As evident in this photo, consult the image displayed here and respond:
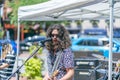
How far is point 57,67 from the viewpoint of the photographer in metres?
6.33

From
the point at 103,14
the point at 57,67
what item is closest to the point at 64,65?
A: the point at 57,67

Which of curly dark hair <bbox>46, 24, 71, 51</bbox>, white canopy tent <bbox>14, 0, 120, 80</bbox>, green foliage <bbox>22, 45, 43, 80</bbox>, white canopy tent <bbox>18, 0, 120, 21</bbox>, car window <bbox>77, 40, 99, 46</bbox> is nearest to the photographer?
curly dark hair <bbox>46, 24, 71, 51</bbox>

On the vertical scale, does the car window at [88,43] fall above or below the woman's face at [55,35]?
below

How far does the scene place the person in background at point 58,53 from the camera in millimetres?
6293

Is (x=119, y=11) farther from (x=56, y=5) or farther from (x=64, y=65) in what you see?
(x=64, y=65)

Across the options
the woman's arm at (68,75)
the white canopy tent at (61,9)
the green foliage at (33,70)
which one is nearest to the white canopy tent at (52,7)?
the white canopy tent at (61,9)

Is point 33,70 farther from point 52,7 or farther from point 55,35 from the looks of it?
point 55,35

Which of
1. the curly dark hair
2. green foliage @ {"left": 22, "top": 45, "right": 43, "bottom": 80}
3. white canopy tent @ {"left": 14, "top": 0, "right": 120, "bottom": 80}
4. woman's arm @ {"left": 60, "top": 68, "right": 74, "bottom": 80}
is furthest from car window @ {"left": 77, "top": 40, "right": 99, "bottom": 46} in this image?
woman's arm @ {"left": 60, "top": 68, "right": 74, "bottom": 80}

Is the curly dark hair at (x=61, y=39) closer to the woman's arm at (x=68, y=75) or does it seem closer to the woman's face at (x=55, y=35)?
the woman's face at (x=55, y=35)

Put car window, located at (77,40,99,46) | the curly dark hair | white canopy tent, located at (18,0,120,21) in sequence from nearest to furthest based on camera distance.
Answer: the curly dark hair → white canopy tent, located at (18,0,120,21) → car window, located at (77,40,99,46)

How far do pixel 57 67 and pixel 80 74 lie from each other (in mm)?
4595

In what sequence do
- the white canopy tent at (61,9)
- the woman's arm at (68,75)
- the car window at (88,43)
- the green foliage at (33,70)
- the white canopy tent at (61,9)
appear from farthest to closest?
the car window at (88,43) < the green foliage at (33,70) < the white canopy tent at (61,9) < the white canopy tent at (61,9) < the woman's arm at (68,75)

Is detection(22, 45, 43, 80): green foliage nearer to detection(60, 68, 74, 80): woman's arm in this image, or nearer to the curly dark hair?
the curly dark hair

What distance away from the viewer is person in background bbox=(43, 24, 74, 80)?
6.29 meters
